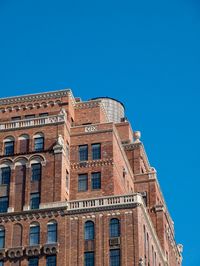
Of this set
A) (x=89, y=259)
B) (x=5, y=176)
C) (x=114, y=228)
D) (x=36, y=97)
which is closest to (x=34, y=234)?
(x=89, y=259)

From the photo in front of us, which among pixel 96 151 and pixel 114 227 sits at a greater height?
pixel 96 151

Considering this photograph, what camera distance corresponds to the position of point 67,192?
103188mm

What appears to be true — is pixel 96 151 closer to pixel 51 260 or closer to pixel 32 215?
pixel 32 215

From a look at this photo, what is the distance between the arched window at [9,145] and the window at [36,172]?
3898 mm

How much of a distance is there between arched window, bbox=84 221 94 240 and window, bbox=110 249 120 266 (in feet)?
10.1

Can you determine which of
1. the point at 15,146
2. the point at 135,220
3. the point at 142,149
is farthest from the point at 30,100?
the point at 135,220

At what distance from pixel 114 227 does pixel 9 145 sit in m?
18.4

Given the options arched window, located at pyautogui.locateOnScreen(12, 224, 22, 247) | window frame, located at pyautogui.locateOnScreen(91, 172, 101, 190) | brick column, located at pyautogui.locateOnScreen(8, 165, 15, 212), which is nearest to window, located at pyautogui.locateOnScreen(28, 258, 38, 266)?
arched window, located at pyautogui.locateOnScreen(12, 224, 22, 247)

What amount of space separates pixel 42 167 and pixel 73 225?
8.91 meters

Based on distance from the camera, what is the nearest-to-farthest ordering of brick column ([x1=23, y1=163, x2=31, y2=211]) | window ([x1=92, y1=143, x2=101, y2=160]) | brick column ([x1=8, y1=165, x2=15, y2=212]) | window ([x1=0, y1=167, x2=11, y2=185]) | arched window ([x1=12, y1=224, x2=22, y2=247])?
1. arched window ([x1=12, y1=224, x2=22, y2=247])
2. brick column ([x1=23, y1=163, x2=31, y2=211])
3. brick column ([x1=8, y1=165, x2=15, y2=212])
4. window ([x1=0, y1=167, x2=11, y2=185])
5. window ([x1=92, y1=143, x2=101, y2=160])

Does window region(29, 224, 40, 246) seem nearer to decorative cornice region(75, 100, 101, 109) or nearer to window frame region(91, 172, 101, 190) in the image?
window frame region(91, 172, 101, 190)

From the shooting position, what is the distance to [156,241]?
357 feet

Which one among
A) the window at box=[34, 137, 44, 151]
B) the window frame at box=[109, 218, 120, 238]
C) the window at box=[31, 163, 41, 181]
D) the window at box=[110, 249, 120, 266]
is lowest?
the window at box=[110, 249, 120, 266]

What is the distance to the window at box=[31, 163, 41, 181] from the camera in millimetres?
102225
